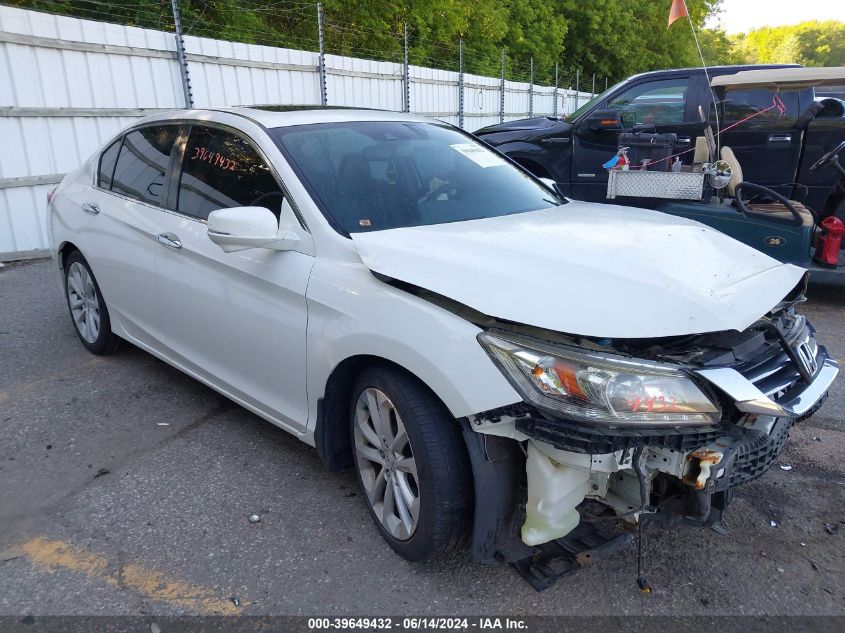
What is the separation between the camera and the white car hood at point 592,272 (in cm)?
218

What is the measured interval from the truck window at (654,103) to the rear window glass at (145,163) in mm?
5549

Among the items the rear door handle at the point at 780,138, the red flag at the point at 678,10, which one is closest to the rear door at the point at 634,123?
the rear door handle at the point at 780,138

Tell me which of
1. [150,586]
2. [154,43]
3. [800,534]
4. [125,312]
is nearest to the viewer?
[150,586]

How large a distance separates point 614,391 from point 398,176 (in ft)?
5.51

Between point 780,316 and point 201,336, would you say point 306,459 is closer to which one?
point 201,336

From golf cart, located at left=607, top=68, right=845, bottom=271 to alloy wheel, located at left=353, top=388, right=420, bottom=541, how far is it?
13.6ft

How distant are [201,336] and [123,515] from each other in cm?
93

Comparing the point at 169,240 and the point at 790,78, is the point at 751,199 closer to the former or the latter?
the point at 790,78

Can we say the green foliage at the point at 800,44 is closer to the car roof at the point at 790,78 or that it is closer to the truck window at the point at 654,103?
the truck window at the point at 654,103

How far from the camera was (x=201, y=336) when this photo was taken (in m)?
3.49

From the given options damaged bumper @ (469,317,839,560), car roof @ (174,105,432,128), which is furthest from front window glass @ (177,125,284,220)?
damaged bumper @ (469,317,839,560)

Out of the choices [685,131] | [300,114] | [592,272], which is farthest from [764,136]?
[592,272]

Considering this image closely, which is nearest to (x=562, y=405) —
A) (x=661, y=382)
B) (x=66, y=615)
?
(x=661, y=382)

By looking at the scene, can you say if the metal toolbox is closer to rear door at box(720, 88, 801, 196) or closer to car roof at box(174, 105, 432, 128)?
rear door at box(720, 88, 801, 196)
